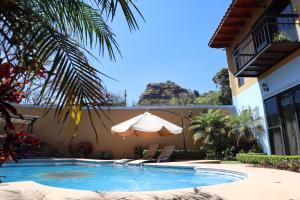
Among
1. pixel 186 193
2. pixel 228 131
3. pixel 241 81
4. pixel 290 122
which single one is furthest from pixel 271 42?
pixel 228 131

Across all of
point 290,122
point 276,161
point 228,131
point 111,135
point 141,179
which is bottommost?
point 141,179

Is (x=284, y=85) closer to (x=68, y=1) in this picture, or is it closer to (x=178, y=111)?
(x=178, y=111)

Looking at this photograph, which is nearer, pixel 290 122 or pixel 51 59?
pixel 51 59

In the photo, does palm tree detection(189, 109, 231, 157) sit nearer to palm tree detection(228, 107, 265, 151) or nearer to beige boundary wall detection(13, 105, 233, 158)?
palm tree detection(228, 107, 265, 151)

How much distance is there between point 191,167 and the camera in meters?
12.3

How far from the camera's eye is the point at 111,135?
1933 centimetres

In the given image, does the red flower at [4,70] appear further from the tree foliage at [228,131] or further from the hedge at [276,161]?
the tree foliage at [228,131]

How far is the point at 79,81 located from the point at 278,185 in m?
5.82

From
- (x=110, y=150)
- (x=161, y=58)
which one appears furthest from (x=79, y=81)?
(x=161, y=58)

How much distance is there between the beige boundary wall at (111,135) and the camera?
18844 millimetres

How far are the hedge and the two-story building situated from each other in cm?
109

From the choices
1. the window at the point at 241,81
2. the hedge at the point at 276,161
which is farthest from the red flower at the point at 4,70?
the window at the point at 241,81

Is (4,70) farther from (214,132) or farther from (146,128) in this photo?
(214,132)

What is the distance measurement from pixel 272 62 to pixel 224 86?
21089 millimetres
